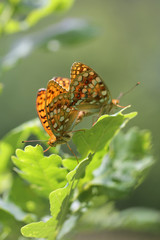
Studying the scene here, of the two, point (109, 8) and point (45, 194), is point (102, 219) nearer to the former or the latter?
point (45, 194)

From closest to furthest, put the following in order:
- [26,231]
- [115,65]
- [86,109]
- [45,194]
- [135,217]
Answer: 1. [26,231]
2. [45,194]
3. [86,109]
4. [135,217]
5. [115,65]

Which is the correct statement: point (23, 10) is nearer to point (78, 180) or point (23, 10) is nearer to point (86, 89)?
point (86, 89)

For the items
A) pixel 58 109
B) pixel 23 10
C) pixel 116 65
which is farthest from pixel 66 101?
pixel 116 65

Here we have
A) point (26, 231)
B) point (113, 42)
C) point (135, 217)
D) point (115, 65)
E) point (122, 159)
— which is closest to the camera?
point (26, 231)

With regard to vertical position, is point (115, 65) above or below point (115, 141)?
below

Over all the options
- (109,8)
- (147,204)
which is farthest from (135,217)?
(109,8)

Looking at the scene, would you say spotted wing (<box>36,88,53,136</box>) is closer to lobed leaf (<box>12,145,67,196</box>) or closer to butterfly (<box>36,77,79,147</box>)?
butterfly (<box>36,77,79,147</box>)

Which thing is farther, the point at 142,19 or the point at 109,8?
the point at 109,8

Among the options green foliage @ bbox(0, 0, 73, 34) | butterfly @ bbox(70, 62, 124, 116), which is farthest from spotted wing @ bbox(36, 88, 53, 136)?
green foliage @ bbox(0, 0, 73, 34)
